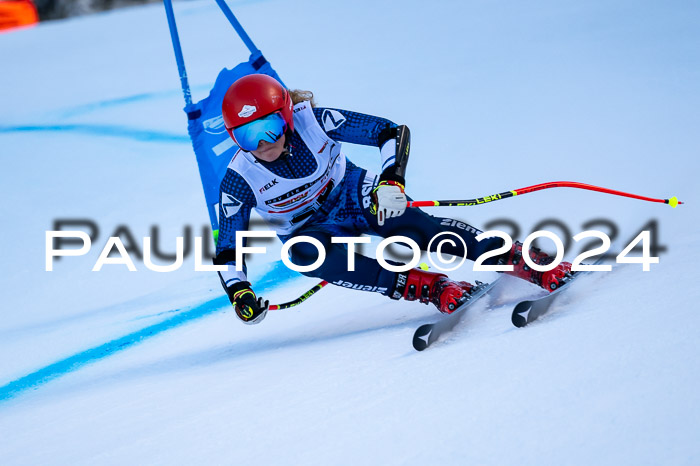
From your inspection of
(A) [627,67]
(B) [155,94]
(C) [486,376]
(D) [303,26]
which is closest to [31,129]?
(B) [155,94]

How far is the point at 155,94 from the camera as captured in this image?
23.9 ft

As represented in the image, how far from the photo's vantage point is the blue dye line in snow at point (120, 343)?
314 centimetres

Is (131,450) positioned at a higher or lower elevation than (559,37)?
lower

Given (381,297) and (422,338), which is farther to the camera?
(381,297)

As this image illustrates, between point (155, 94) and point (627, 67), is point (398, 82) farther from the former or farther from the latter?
point (155, 94)

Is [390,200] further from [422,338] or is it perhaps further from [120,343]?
[120,343]

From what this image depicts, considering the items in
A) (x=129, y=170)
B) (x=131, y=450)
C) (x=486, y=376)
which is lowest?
(x=131, y=450)

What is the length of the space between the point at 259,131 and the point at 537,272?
1.06m

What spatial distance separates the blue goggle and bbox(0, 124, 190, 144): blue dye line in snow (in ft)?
12.4

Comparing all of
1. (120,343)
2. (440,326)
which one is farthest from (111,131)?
(440,326)

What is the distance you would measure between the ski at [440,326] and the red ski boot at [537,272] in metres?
0.13

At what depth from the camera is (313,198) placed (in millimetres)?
2738

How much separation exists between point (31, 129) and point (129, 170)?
5.56ft

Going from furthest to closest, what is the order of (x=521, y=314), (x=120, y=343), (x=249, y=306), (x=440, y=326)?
(x=120, y=343), (x=249, y=306), (x=440, y=326), (x=521, y=314)
